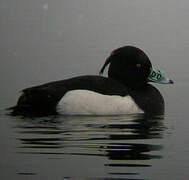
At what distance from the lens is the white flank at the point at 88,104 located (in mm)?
4598

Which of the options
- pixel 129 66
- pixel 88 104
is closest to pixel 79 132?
pixel 88 104

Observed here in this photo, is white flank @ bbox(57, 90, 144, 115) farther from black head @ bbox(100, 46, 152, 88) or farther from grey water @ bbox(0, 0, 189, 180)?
black head @ bbox(100, 46, 152, 88)

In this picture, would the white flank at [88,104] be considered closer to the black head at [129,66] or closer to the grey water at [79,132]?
the grey water at [79,132]

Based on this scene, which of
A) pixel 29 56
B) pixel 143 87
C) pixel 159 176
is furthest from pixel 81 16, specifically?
pixel 159 176

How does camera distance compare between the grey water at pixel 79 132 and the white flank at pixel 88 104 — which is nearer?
the grey water at pixel 79 132

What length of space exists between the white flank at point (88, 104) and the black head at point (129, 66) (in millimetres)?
585

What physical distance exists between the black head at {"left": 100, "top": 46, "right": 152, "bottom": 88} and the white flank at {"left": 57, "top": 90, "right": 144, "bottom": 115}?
0.58m

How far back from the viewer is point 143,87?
5.25 m

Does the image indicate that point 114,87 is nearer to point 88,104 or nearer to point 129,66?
point 88,104

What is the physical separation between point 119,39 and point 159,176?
23.7 feet

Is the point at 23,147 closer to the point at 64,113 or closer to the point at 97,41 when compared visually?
the point at 64,113

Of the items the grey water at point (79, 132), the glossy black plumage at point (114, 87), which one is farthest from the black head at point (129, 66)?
the grey water at point (79, 132)

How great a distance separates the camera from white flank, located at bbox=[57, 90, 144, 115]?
4.60 m

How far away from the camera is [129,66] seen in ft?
17.2
